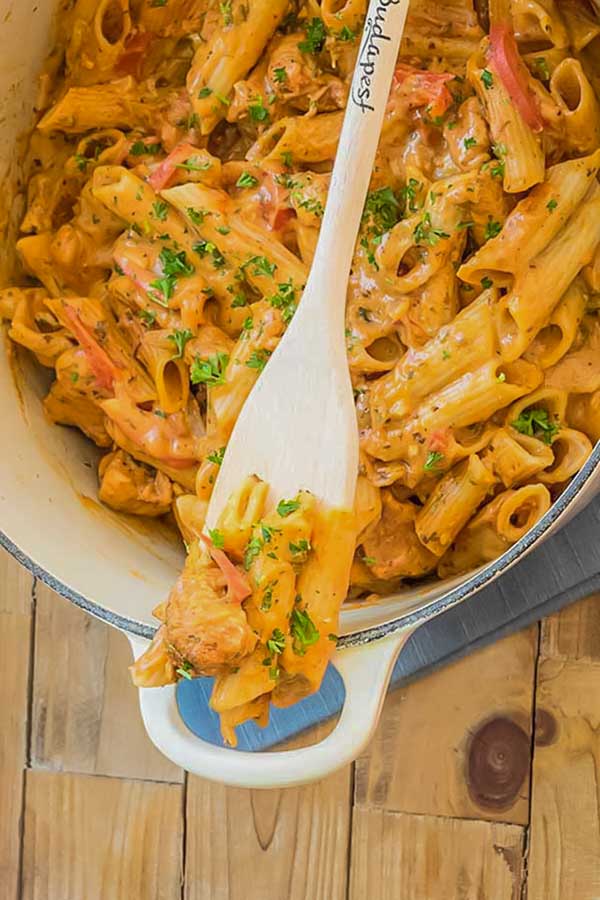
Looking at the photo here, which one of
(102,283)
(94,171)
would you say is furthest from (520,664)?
(94,171)

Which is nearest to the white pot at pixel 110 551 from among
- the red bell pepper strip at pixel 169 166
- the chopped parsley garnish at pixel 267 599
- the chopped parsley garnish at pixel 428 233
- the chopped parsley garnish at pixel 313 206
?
the chopped parsley garnish at pixel 267 599

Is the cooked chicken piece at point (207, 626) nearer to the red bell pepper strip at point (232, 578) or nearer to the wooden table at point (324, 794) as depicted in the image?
the red bell pepper strip at point (232, 578)

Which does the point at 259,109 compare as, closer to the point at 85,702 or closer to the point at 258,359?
the point at 258,359

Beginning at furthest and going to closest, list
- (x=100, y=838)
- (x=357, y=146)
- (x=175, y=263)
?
(x=100, y=838), (x=175, y=263), (x=357, y=146)

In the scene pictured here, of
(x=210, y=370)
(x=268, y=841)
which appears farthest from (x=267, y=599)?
(x=268, y=841)

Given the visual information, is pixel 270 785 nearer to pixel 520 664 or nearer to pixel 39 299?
pixel 520 664
